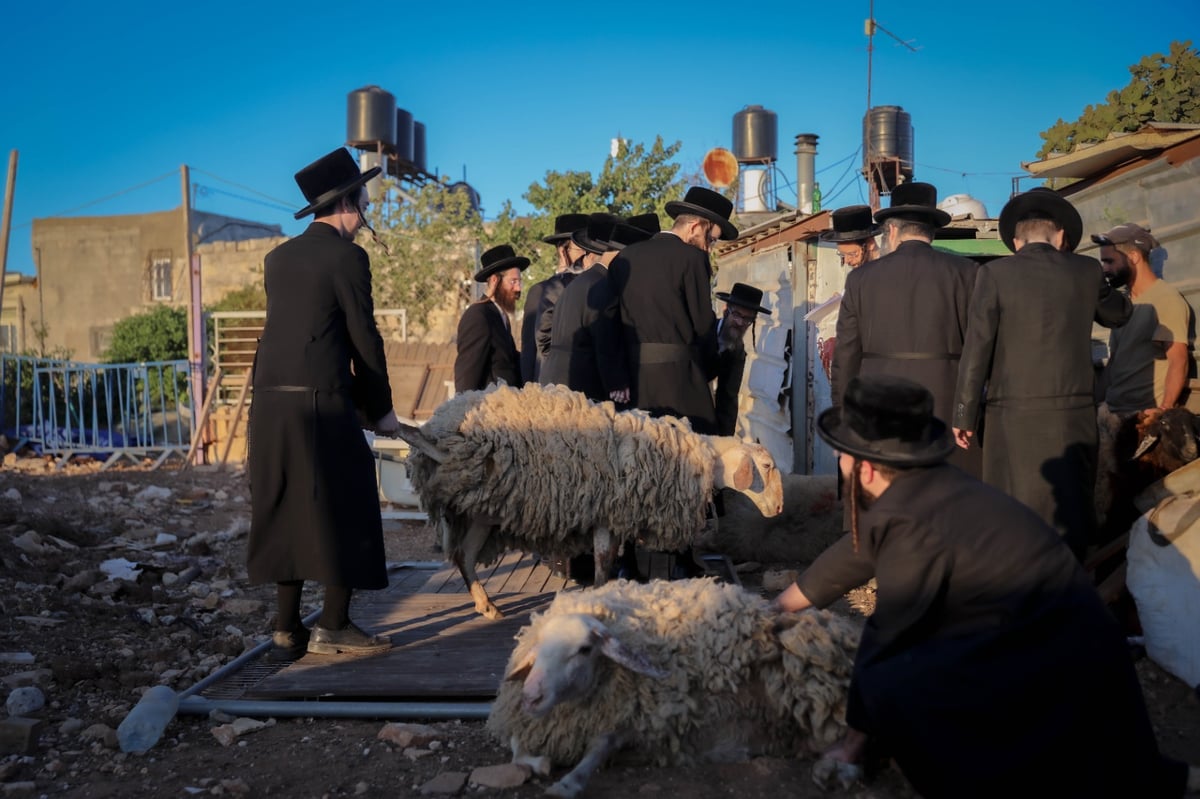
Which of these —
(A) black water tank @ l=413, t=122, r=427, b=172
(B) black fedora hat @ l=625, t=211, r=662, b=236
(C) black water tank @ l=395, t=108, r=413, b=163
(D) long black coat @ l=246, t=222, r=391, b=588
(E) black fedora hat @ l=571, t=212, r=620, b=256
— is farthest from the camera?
(A) black water tank @ l=413, t=122, r=427, b=172

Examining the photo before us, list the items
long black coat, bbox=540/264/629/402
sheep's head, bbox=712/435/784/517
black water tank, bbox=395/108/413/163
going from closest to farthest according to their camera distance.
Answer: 1. sheep's head, bbox=712/435/784/517
2. long black coat, bbox=540/264/629/402
3. black water tank, bbox=395/108/413/163

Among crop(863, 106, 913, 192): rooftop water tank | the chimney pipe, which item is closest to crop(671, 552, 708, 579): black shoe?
crop(863, 106, 913, 192): rooftop water tank

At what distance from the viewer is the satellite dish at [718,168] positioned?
53.8ft

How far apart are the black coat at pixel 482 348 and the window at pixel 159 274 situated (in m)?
30.7

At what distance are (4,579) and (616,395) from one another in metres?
4.13

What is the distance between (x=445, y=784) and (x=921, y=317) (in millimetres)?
3140

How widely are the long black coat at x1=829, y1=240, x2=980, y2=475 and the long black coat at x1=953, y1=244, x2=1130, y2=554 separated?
0.36 meters

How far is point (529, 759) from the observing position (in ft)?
10.7

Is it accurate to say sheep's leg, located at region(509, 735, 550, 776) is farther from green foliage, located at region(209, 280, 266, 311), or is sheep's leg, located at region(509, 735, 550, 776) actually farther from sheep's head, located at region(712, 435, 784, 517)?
green foliage, located at region(209, 280, 266, 311)

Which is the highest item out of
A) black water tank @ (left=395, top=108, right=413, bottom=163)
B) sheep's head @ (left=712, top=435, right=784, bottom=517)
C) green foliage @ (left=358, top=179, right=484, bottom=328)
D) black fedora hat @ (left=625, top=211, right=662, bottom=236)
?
black water tank @ (left=395, top=108, right=413, bottom=163)

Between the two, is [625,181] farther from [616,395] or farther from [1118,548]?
[1118,548]

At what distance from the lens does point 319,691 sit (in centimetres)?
405

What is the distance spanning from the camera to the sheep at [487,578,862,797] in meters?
3.23

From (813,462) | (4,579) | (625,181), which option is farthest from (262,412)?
(625,181)
